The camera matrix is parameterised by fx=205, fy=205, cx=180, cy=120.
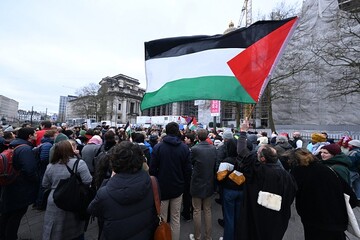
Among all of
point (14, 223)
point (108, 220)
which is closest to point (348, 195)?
point (108, 220)

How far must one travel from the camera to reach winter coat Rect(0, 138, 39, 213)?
2977 millimetres

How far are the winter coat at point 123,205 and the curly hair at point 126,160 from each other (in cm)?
5

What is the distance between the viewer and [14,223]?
9.84 ft

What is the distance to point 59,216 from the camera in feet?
7.90

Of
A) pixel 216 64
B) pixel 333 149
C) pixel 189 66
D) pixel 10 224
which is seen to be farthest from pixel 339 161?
pixel 10 224

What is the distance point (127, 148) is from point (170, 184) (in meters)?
1.39

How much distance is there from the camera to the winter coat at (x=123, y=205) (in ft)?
5.79

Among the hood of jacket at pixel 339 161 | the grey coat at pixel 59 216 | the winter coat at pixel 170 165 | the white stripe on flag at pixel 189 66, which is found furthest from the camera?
the white stripe on flag at pixel 189 66

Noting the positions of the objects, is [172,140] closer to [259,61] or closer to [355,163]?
[259,61]

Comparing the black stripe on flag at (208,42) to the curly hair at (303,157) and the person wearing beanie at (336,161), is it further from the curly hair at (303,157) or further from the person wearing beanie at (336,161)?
the person wearing beanie at (336,161)

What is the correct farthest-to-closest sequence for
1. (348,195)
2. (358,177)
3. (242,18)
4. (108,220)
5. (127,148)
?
(242,18) → (358,177) → (348,195) → (127,148) → (108,220)

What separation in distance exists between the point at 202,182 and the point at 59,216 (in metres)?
2.07

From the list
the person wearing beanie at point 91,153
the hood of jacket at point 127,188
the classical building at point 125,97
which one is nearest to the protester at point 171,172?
the hood of jacket at point 127,188

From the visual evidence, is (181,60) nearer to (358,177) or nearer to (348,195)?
(348,195)
